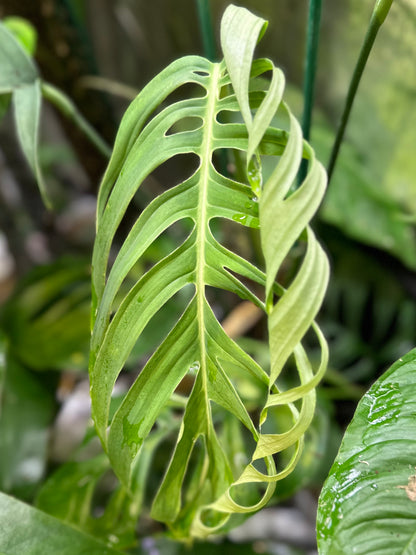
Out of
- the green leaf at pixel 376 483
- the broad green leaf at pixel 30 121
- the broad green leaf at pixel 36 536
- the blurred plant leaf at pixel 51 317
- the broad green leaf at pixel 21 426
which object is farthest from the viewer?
the blurred plant leaf at pixel 51 317

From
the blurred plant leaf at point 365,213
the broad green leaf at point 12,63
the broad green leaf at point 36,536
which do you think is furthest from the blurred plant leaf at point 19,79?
the blurred plant leaf at point 365,213

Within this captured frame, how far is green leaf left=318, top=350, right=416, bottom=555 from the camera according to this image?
0.29 meters

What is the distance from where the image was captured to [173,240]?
1.08 metres

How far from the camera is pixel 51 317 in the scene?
0.91 meters

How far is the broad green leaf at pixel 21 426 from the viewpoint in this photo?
714 millimetres

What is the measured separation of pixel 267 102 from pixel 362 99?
0.81 m

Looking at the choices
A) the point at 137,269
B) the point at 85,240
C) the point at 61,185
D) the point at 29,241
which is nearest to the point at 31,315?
the point at 137,269

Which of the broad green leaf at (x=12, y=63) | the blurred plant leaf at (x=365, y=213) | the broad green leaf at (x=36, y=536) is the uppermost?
the broad green leaf at (x=12, y=63)

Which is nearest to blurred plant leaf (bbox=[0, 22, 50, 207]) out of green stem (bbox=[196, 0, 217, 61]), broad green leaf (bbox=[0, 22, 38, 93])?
broad green leaf (bbox=[0, 22, 38, 93])

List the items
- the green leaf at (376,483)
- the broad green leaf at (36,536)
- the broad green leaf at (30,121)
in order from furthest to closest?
the broad green leaf at (30,121) → the broad green leaf at (36,536) → the green leaf at (376,483)

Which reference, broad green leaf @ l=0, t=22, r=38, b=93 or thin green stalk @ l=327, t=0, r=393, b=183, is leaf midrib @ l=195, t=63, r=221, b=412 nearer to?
thin green stalk @ l=327, t=0, r=393, b=183

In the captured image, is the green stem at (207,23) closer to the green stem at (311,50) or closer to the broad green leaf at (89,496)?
the green stem at (311,50)

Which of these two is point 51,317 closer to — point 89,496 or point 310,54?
point 89,496

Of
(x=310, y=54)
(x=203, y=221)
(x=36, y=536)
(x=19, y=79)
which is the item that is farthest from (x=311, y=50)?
(x=36, y=536)
